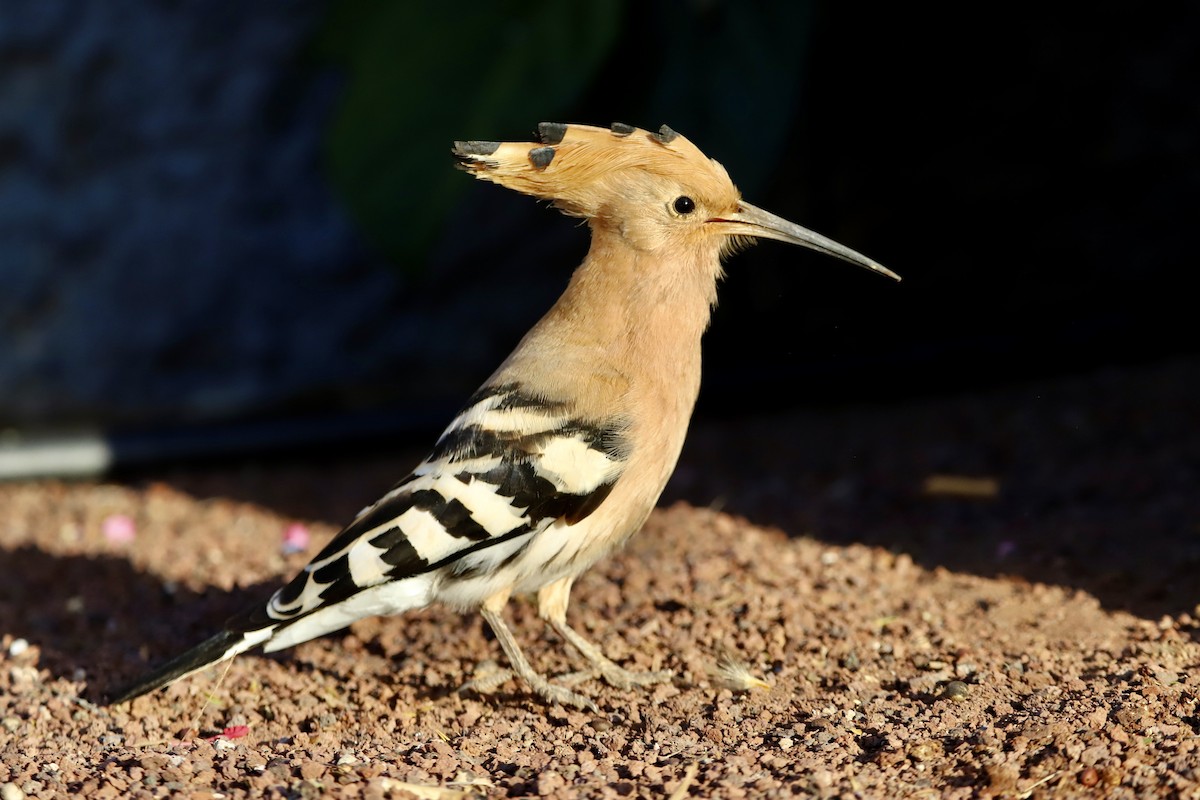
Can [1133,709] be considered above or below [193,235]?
below

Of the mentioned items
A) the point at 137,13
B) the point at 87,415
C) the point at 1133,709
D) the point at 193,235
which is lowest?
the point at 87,415

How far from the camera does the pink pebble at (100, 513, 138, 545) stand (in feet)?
14.6

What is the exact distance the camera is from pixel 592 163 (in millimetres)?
3010

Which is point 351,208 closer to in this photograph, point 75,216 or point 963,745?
point 75,216

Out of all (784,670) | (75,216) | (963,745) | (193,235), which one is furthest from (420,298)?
(963,745)

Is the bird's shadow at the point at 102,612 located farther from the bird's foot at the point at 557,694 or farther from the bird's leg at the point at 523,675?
the bird's foot at the point at 557,694

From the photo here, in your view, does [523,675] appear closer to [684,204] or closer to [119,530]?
[684,204]

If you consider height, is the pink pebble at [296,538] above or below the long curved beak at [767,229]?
below

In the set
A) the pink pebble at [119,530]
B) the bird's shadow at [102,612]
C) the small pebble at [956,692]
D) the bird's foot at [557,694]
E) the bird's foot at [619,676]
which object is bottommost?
the bird's shadow at [102,612]

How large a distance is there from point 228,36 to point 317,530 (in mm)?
2332

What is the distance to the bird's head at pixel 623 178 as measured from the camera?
2.99 meters

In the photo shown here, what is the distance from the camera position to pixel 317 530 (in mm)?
4406

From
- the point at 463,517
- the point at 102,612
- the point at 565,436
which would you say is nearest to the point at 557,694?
the point at 463,517

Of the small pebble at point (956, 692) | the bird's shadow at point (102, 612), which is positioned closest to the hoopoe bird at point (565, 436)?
the bird's shadow at point (102, 612)
